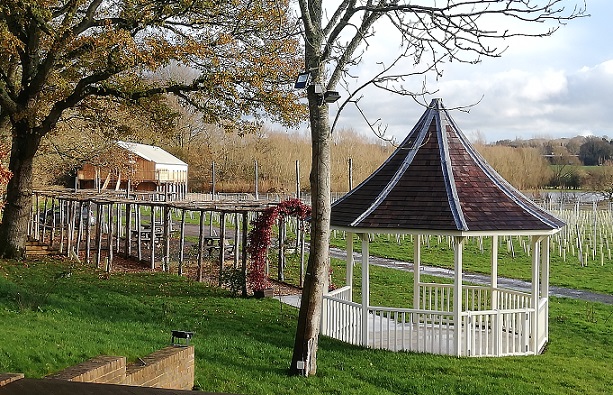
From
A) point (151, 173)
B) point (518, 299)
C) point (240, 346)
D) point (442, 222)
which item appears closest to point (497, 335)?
point (518, 299)

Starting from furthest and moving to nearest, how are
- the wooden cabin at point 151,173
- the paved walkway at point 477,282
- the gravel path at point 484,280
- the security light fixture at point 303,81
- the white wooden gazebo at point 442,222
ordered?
the wooden cabin at point 151,173, the gravel path at point 484,280, the paved walkway at point 477,282, the white wooden gazebo at point 442,222, the security light fixture at point 303,81

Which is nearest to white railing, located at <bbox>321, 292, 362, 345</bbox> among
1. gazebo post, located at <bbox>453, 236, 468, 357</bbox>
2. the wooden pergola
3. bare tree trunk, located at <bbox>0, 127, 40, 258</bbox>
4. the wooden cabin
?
gazebo post, located at <bbox>453, 236, 468, 357</bbox>

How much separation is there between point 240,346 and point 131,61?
9.16 metres

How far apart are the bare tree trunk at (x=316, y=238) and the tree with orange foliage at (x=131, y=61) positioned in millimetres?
8491

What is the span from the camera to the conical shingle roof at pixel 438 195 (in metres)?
12.1

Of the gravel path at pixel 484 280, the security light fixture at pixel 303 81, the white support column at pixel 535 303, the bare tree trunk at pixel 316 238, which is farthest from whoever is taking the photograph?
the gravel path at pixel 484 280

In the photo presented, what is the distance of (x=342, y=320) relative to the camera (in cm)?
1280

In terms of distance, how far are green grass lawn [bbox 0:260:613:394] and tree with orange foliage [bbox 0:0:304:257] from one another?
4.91m

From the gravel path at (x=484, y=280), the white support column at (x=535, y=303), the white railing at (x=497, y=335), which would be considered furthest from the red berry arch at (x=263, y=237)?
the gravel path at (x=484, y=280)

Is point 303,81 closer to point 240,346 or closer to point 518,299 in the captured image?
point 240,346

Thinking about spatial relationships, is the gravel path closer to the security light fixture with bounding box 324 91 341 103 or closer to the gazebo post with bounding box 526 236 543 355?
the gazebo post with bounding box 526 236 543 355

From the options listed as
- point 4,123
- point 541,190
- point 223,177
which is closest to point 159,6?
point 4,123

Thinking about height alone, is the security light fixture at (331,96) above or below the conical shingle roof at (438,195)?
above

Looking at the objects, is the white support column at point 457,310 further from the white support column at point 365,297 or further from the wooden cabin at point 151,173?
the wooden cabin at point 151,173
